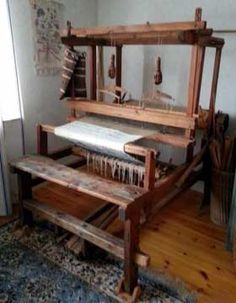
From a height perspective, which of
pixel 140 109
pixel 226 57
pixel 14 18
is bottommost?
pixel 140 109

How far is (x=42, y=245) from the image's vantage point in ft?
6.73

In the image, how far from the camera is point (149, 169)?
160cm

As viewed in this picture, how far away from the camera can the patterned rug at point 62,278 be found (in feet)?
5.32

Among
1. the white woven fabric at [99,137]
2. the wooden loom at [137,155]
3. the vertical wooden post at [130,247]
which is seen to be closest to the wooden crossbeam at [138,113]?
the wooden loom at [137,155]

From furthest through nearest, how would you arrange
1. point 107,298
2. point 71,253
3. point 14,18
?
1. point 14,18
2. point 71,253
3. point 107,298

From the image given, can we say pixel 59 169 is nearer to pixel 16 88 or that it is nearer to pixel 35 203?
pixel 35 203

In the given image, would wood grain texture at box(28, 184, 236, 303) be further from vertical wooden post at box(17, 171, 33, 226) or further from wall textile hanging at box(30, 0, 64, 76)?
wall textile hanging at box(30, 0, 64, 76)

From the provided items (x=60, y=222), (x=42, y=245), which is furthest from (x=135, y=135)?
(x=42, y=245)

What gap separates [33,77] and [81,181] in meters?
1.31

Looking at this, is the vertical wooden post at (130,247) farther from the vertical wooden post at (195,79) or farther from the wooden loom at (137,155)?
the vertical wooden post at (195,79)

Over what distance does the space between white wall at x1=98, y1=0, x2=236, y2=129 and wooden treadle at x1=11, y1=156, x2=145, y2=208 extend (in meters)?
1.36

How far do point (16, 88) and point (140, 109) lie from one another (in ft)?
3.80

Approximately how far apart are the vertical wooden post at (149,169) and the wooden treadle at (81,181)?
5cm

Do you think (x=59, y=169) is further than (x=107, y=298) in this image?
Yes
